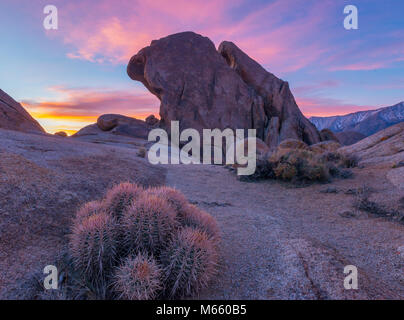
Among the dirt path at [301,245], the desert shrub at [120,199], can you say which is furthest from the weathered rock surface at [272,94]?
the desert shrub at [120,199]

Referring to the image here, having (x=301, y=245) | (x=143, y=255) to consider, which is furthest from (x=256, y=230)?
(x=143, y=255)

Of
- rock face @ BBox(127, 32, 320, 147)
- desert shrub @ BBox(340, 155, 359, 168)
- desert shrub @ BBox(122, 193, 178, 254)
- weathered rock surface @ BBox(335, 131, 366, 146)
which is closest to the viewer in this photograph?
desert shrub @ BBox(122, 193, 178, 254)

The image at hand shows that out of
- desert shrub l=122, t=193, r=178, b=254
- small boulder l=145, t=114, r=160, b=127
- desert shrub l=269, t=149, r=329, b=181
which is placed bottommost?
desert shrub l=122, t=193, r=178, b=254

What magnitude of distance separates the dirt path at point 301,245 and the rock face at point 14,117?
51.6 feet

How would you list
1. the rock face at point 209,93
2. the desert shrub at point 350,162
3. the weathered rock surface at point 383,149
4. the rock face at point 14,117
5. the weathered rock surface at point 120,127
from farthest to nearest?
the weathered rock surface at point 120,127 → the rock face at point 209,93 → the rock face at point 14,117 → the desert shrub at point 350,162 → the weathered rock surface at point 383,149

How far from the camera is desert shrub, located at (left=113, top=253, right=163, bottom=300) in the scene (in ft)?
7.02

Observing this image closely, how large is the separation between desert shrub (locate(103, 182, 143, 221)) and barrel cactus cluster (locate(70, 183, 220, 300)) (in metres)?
0.33

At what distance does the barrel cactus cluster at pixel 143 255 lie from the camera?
2.21 meters

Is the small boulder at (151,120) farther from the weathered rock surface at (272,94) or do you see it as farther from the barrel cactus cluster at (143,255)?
the barrel cactus cluster at (143,255)

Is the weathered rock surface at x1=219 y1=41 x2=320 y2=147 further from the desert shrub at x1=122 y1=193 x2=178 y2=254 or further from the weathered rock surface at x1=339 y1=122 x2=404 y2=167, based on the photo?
the desert shrub at x1=122 y1=193 x2=178 y2=254

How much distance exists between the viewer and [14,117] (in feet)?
59.3

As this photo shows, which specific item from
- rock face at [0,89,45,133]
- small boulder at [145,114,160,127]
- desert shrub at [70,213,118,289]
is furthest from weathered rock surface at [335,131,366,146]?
desert shrub at [70,213,118,289]
